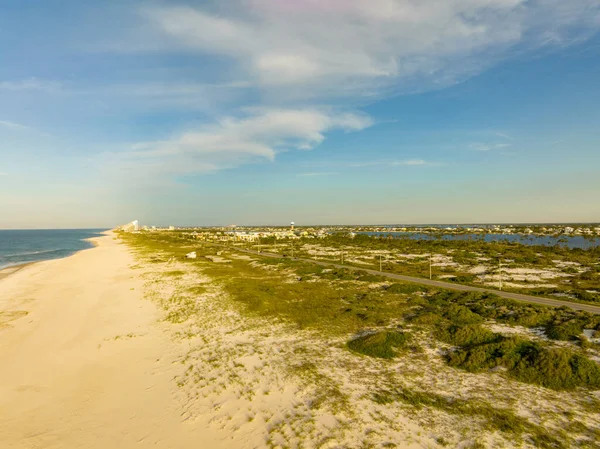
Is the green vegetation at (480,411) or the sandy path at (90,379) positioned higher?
the green vegetation at (480,411)

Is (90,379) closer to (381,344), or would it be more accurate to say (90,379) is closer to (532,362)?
(381,344)

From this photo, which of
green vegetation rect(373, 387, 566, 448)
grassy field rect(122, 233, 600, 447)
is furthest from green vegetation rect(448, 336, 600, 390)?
green vegetation rect(373, 387, 566, 448)

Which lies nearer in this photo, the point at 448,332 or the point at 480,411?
the point at 480,411

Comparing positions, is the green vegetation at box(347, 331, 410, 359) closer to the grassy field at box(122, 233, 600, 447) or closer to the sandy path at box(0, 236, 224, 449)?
the grassy field at box(122, 233, 600, 447)

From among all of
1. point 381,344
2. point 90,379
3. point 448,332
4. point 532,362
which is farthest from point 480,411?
point 90,379

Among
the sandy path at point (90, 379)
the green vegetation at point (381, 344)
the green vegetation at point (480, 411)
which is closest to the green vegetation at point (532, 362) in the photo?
the green vegetation at point (381, 344)

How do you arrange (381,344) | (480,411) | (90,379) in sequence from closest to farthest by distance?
(480,411), (90,379), (381,344)

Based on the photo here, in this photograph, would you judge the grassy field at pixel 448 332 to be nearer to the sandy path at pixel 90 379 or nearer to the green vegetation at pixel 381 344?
Result: the green vegetation at pixel 381 344
